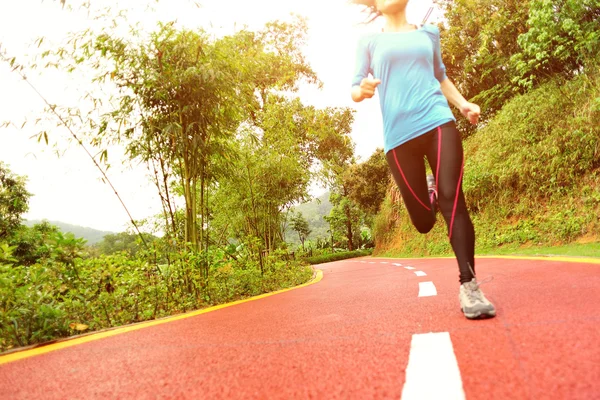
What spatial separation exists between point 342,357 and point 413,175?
1.40 m

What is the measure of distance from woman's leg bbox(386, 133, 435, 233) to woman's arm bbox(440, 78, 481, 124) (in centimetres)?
34

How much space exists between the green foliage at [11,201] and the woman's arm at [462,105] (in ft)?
67.3

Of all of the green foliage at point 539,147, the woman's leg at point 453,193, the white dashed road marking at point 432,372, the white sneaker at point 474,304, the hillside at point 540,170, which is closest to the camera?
the white dashed road marking at point 432,372

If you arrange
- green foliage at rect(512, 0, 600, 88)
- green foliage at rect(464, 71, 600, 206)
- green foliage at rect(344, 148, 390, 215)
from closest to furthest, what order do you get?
green foliage at rect(464, 71, 600, 206), green foliage at rect(512, 0, 600, 88), green foliage at rect(344, 148, 390, 215)

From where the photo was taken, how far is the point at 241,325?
10.5ft

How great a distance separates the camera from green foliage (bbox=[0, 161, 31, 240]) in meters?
19.3

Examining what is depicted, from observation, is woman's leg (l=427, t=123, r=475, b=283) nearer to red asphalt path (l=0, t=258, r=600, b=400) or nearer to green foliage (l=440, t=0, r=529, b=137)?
red asphalt path (l=0, t=258, r=600, b=400)

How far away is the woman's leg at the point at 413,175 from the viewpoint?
2791 mm

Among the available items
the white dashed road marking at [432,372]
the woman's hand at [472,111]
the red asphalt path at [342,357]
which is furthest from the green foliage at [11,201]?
the white dashed road marking at [432,372]

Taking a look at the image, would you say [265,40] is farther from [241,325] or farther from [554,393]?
[554,393]

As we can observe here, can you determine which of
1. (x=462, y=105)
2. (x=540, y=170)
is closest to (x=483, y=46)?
(x=540, y=170)

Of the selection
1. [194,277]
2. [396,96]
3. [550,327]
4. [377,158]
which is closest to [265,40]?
[377,158]

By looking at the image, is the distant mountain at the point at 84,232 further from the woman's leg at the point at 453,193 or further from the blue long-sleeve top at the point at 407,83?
the woman's leg at the point at 453,193

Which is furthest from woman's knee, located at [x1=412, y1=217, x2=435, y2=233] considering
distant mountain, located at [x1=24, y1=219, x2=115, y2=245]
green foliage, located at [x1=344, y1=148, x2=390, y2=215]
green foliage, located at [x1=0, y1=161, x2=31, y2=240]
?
green foliage, located at [x1=344, y1=148, x2=390, y2=215]
